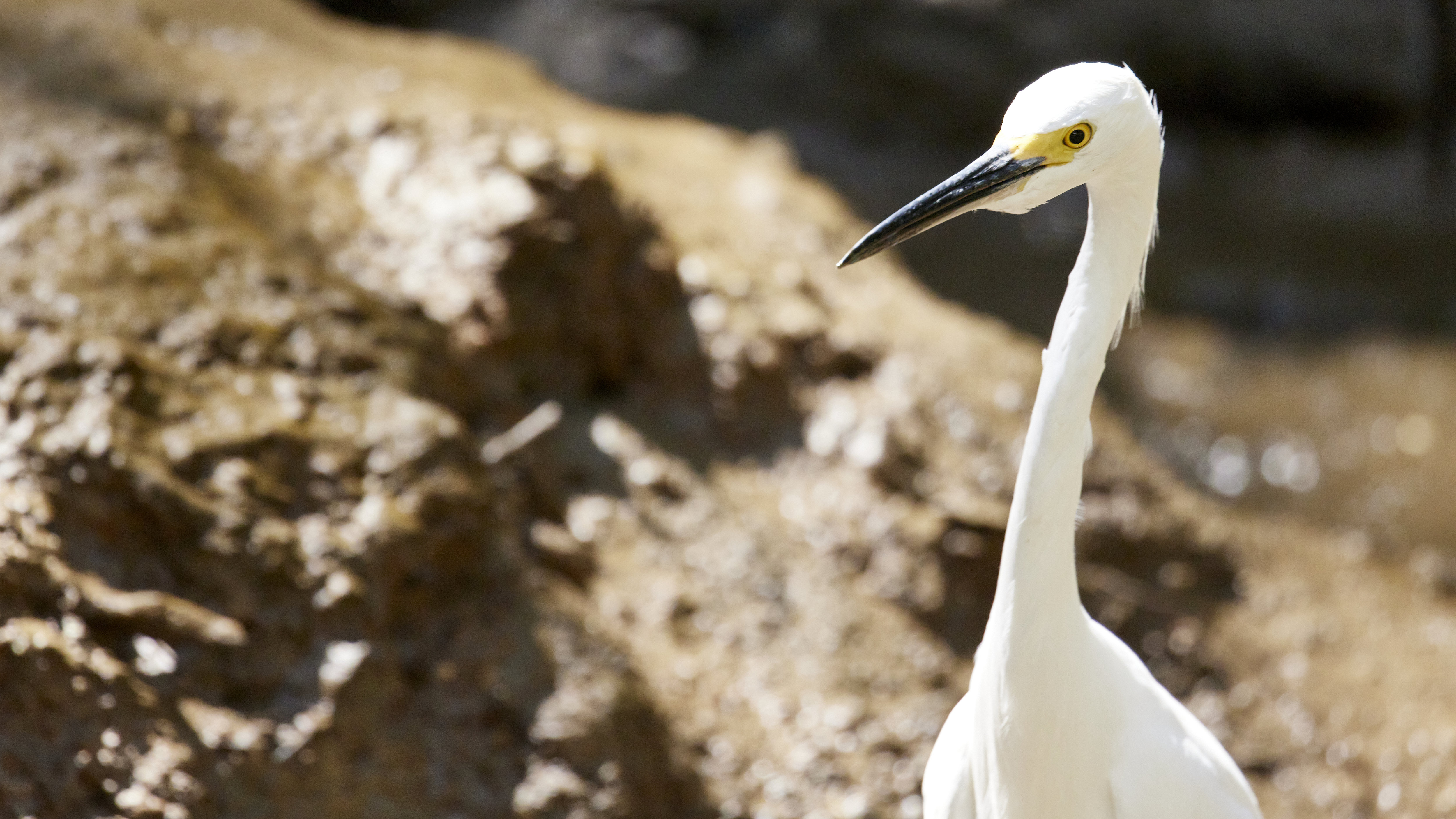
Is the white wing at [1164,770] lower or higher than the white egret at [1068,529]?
lower

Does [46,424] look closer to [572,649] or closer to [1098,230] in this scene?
[572,649]

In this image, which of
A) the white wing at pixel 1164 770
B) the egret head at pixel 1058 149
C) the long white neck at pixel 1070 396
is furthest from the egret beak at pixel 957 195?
the white wing at pixel 1164 770

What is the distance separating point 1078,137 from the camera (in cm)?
221

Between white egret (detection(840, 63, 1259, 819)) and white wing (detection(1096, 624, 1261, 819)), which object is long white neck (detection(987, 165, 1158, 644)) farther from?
white wing (detection(1096, 624, 1261, 819))

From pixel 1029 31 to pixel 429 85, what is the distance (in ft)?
16.3

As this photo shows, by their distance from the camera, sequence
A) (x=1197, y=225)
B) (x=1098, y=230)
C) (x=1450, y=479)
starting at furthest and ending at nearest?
1. (x=1197, y=225)
2. (x=1450, y=479)
3. (x=1098, y=230)

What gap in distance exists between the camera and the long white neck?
2213 millimetres

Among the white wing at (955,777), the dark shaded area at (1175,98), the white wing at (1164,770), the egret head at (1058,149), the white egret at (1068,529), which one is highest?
the egret head at (1058,149)

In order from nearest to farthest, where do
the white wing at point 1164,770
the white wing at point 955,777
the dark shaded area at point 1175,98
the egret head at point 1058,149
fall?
the egret head at point 1058,149 < the white wing at point 1164,770 < the white wing at point 955,777 < the dark shaded area at point 1175,98

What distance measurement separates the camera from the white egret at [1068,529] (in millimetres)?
2213

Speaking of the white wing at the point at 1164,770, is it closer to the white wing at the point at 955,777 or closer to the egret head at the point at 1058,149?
the white wing at the point at 955,777

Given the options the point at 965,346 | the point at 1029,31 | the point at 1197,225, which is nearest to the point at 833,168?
the point at 1029,31

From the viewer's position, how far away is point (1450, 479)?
5.95 m

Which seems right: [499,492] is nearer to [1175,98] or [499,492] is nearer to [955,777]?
[955,777]
